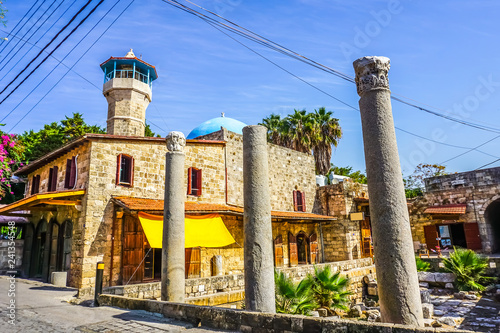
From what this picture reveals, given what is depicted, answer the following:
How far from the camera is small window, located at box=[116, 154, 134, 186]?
12836mm

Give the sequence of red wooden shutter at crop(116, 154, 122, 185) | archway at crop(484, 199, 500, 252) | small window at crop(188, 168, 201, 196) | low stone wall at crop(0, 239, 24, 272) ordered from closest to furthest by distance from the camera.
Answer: red wooden shutter at crop(116, 154, 122, 185) → small window at crop(188, 168, 201, 196) → low stone wall at crop(0, 239, 24, 272) → archway at crop(484, 199, 500, 252)

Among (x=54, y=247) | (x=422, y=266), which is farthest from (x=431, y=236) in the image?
(x=54, y=247)

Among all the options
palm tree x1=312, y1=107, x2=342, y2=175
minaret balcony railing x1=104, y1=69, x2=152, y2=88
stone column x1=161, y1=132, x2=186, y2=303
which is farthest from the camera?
palm tree x1=312, y1=107, x2=342, y2=175

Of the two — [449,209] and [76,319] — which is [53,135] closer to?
[76,319]

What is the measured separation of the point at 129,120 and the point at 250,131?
16419 mm

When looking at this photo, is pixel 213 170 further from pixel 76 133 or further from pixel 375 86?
pixel 76 133

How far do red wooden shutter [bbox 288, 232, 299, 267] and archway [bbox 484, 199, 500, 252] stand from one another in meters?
11.7

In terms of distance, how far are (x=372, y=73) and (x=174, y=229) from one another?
545 cm

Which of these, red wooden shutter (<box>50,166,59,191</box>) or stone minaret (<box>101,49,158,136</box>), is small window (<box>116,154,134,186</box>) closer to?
red wooden shutter (<box>50,166,59,191</box>)

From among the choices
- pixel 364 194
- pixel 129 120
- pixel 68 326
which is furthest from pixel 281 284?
pixel 129 120

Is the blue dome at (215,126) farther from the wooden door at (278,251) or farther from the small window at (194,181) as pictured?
the wooden door at (278,251)

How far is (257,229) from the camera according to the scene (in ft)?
18.5

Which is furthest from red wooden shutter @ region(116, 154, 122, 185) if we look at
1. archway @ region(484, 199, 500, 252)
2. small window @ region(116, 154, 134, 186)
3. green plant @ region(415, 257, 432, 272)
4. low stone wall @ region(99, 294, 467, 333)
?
archway @ region(484, 199, 500, 252)

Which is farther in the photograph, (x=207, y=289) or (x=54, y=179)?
(x=54, y=179)
